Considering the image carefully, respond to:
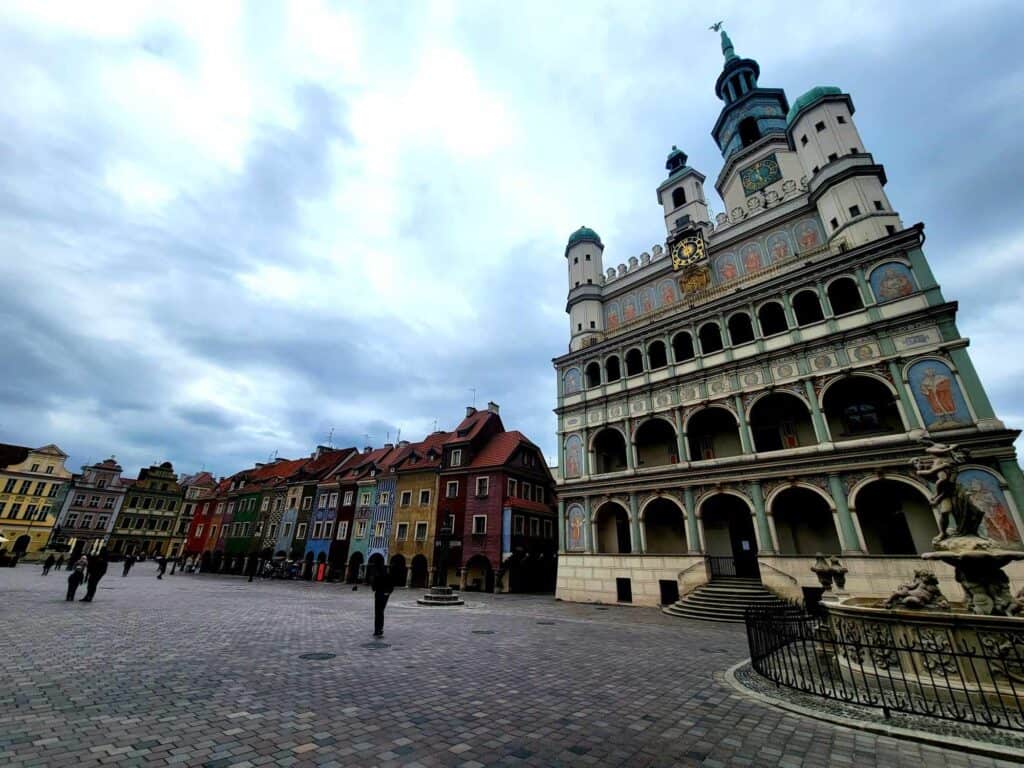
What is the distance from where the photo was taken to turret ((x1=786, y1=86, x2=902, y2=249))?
2244 centimetres

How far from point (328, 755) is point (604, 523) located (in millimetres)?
23748

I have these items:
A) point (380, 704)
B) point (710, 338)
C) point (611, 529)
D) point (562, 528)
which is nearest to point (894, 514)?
point (710, 338)

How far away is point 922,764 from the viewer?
4570 mm

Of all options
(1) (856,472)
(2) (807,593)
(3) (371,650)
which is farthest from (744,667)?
(1) (856,472)

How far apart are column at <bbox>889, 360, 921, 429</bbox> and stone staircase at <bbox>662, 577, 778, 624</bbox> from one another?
949cm

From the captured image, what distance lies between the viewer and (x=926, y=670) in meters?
6.93

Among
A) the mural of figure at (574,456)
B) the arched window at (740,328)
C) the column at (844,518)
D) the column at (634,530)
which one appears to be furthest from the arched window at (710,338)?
the column at (634,530)

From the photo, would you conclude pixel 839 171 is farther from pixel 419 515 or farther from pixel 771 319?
pixel 419 515

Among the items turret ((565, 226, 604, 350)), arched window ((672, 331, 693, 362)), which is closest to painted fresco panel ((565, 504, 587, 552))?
arched window ((672, 331, 693, 362))

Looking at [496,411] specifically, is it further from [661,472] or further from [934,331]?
[934,331]

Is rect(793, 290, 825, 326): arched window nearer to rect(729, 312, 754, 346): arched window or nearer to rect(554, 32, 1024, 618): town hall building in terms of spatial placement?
rect(554, 32, 1024, 618): town hall building

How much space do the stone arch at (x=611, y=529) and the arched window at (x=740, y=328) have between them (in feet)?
39.2

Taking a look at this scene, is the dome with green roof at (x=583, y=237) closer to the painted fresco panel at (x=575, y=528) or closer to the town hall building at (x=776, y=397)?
the town hall building at (x=776, y=397)

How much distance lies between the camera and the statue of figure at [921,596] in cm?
764
